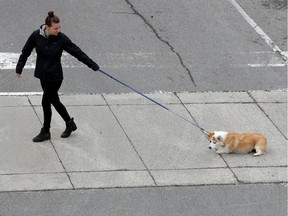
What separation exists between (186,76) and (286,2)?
4.22m

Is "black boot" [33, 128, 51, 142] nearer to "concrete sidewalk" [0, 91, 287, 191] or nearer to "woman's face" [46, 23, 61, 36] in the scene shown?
"concrete sidewalk" [0, 91, 287, 191]

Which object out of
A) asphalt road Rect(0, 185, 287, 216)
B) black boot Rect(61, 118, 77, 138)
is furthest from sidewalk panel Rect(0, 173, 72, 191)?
black boot Rect(61, 118, 77, 138)

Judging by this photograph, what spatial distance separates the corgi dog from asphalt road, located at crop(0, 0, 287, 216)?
761 mm

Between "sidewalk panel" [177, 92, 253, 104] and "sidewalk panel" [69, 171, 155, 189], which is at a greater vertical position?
"sidewalk panel" [69, 171, 155, 189]

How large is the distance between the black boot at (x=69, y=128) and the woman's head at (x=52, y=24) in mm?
1301

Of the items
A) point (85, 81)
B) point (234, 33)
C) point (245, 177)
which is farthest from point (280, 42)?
point (245, 177)

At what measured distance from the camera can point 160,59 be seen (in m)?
12.8

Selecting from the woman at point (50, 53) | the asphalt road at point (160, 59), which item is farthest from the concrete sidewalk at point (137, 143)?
the woman at point (50, 53)

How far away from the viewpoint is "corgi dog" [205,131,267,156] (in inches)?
393

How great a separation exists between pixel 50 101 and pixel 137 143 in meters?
1.29

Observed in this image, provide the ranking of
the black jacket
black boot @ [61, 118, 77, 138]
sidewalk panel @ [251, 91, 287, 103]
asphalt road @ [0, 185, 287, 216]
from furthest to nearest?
sidewalk panel @ [251, 91, 287, 103] → black boot @ [61, 118, 77, 138] → the black jacket → asphalt road @ [0, 185, 287, 216]

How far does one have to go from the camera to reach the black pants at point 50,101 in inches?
386

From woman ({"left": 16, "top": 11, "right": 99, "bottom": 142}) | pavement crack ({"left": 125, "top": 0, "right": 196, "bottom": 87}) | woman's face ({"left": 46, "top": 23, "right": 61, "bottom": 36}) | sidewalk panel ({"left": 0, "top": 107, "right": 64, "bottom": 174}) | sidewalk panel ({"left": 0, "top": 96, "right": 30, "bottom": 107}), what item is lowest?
pavement crack ({"left": 125, "top": 0, "right": 196, "bottom": 87})

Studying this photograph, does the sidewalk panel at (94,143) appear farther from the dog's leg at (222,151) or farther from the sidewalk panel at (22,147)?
the dog's leg at (222,151)
